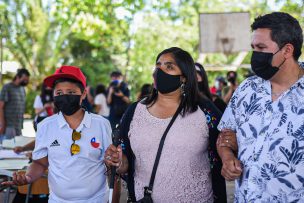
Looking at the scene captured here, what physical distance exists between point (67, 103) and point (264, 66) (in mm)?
1373

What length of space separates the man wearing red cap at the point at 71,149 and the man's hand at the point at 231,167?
954 mm

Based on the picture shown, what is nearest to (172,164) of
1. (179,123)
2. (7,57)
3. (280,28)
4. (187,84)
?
(179,123)

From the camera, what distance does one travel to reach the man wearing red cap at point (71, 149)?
3.29m

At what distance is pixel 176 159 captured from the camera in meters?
3.01

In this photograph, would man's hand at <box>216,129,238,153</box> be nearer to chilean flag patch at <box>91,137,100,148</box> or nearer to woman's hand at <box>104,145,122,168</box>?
woman's hand at <box>104,145,122,168</box>

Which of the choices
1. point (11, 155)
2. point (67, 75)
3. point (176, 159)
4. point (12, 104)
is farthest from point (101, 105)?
point (176, 159)

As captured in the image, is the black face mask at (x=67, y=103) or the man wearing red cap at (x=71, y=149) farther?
the black face mask at (x=67, y=103)

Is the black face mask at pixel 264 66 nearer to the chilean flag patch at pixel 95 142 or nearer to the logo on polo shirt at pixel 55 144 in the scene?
the chilean flag patch at pixel 95 142

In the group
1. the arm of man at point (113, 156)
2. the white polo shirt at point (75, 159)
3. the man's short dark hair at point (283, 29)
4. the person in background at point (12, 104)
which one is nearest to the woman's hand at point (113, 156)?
the arm of man at point (113, 156)

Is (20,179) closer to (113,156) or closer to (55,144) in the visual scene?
(55,144)

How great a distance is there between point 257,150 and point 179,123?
581mm

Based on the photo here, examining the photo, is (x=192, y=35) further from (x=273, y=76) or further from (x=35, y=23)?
(x=273, y=76)

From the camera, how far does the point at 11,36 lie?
30.3m

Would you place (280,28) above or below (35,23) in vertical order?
below
